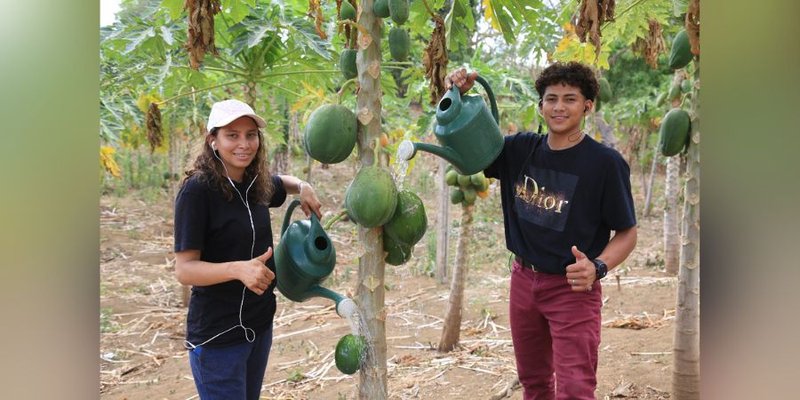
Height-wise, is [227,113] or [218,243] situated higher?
[227,113]

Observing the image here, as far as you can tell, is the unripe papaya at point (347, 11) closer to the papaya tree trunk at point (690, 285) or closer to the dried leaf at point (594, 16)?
the dried leaf at point (594, 16)

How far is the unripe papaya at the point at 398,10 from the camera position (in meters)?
→ 1.80

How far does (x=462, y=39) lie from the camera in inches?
102

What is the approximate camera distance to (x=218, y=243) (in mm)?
1838

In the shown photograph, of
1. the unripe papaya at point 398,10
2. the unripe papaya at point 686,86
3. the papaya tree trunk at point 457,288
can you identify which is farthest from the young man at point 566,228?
the papaya tree trunk at point 457,288

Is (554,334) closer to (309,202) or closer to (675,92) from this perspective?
(309,202)

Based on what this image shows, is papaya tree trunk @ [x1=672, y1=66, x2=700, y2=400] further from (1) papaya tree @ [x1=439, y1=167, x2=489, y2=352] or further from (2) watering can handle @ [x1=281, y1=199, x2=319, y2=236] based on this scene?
(2) watering can handle @ [x1=281, y1=199, x2=319, y2=236]

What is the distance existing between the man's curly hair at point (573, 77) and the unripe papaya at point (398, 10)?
1.66ft

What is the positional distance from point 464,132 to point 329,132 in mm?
420

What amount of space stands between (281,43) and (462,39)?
4.19 ft

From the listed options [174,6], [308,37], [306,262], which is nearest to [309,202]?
[306,262]

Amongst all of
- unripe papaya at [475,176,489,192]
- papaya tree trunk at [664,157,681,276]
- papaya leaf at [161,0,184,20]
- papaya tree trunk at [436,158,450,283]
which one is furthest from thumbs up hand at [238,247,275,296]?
papaya tree trunk at [664,157,681,276]

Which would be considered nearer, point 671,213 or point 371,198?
point 371,198
